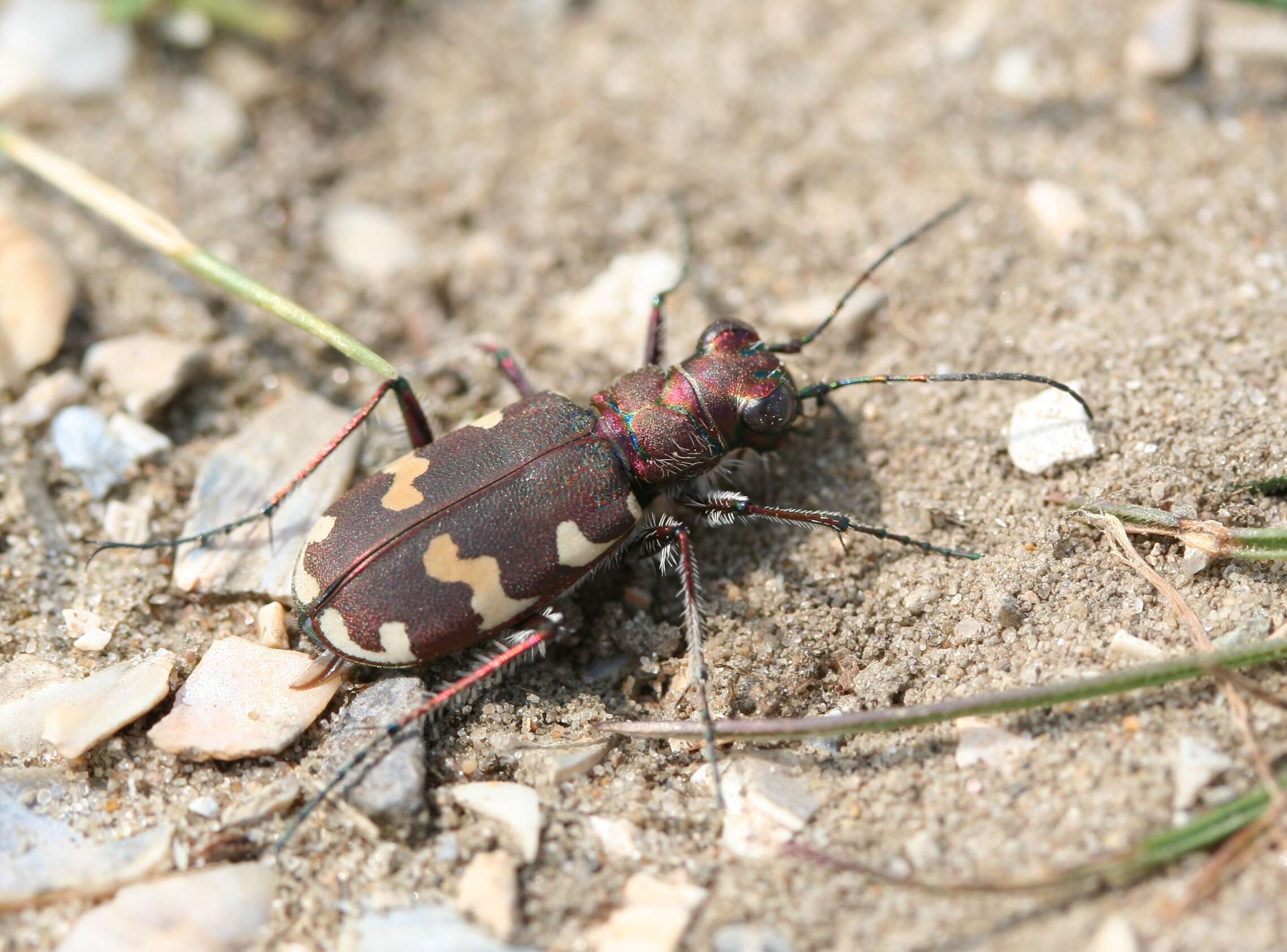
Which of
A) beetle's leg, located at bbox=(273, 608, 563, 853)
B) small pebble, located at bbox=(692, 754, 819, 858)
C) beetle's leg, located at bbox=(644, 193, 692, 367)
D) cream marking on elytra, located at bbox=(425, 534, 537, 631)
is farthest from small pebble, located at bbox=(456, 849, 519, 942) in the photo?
beetle's leg, located at bbox=(644, 193, 692, 367)

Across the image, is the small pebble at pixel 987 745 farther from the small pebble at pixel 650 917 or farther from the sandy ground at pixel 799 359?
the small pebble at pixel 650 917

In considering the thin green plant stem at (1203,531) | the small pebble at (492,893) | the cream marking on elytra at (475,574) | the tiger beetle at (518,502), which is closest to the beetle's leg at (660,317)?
the tiger beetle at (518,502)

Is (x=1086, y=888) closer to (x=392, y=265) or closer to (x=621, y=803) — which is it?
(x=621, y=803)

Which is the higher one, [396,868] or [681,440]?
[681,440]

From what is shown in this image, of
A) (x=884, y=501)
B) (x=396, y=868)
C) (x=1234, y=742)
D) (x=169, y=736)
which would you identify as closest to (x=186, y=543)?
(x=169, y=736)

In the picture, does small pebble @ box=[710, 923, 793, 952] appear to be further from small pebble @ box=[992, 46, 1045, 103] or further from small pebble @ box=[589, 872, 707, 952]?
small pebble @ box=[992, 46, 1045, 103]
